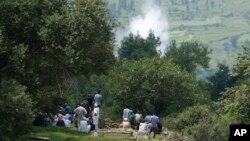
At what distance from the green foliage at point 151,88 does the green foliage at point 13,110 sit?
3249cm

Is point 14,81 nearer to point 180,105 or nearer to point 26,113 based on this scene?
point 26,113

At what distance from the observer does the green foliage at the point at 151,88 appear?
55.4 metres

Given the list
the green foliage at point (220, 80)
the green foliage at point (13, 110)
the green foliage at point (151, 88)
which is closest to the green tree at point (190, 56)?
the green foliage at point (220, 80)

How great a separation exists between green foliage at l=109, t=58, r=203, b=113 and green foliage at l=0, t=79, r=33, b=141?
32491mm

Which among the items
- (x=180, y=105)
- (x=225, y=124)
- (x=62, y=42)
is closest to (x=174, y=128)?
(x=180, y=105)

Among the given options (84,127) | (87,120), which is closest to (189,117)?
(87,120)

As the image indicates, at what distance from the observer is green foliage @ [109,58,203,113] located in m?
55.4

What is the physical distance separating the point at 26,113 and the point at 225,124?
1786cm

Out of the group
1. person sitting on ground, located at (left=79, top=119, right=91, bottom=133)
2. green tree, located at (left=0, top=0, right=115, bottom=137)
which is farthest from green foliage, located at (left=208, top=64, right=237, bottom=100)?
green tree, located at (left=0, top=0, right=115, bottom=137)

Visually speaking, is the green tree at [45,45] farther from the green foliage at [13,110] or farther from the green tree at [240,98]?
the green tree at [240,98]

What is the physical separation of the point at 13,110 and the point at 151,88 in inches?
1321

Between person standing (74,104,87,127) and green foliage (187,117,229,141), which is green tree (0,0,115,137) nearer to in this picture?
person standing (74,104,87,127)

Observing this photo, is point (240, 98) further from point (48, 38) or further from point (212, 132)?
point (48, 38)

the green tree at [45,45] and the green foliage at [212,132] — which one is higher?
the green tree at [45,45]
